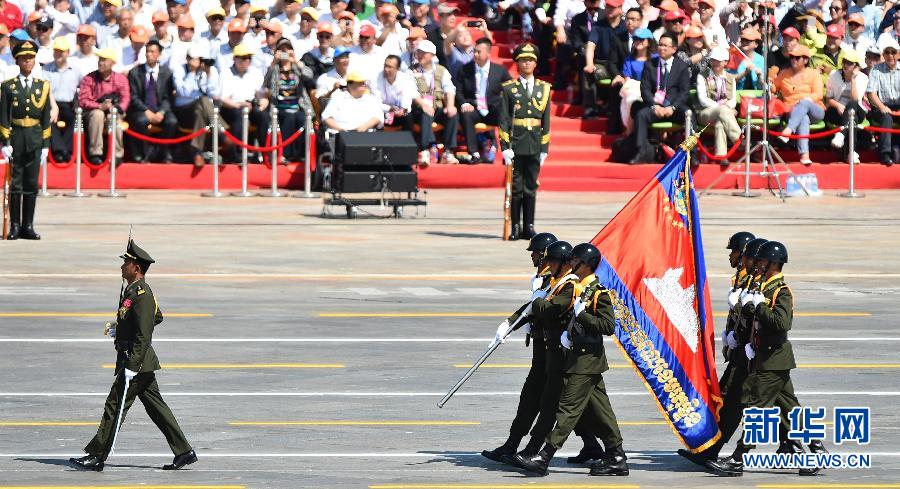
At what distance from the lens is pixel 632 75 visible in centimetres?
3256

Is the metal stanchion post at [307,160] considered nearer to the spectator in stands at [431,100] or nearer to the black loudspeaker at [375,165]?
the spectator in stands at [431,100]

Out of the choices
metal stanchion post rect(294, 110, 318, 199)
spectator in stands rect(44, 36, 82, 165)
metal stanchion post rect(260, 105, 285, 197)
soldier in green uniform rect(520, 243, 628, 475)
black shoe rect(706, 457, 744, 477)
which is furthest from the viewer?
spectator in stands rect(44, 36, 82, 165)

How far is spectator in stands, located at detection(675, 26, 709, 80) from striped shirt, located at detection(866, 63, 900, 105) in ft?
9.09

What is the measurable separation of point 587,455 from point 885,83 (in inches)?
843

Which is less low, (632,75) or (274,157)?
(632,75)

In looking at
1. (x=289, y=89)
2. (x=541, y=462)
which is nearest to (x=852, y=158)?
(x=289, y=89)

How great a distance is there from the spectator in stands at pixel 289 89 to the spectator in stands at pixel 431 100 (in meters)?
1.73

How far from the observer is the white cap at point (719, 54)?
3188 centimetres

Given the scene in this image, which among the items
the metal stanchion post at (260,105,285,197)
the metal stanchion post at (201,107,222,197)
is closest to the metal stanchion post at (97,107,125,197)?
the metal stanchion post at (201,107,222,197)

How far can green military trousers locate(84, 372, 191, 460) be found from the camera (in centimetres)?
1249

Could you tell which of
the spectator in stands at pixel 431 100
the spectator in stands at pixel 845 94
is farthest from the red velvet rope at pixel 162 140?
the spectator in stands at pixel 845 94

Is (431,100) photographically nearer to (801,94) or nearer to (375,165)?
(375,165)

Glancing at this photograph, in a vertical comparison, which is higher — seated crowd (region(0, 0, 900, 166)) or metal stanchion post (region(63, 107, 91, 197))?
seated crowd (region(0, 0, 900, 166))

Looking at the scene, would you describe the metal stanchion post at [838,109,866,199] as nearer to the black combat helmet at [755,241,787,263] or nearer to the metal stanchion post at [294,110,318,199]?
the metal stanchion post at [294,110,318,199]
